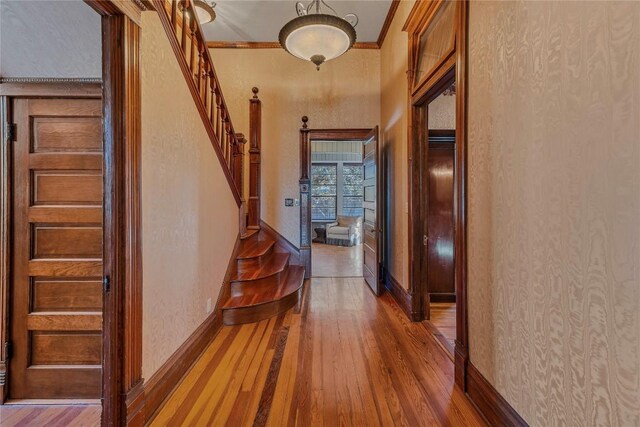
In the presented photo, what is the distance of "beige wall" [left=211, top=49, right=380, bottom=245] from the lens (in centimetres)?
491

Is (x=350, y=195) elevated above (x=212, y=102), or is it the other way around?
(x=212, y=102)

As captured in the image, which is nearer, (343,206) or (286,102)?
(286,102)

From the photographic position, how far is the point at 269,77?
16.2ft

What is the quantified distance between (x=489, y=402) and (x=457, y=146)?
5.21ft

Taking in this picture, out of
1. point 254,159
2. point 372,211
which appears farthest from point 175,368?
point 254,159

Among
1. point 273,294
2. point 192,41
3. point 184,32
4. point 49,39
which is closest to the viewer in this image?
point 49,39

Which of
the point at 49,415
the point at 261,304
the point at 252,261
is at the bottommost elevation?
the point at 49,415

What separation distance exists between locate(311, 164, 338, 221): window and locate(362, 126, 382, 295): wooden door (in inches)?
235

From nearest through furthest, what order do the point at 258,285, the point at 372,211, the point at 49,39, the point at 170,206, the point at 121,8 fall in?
the point at 121,8 < the point at 49,39 < the point at 170,206 < the point at 258,285 < the point at 372,211

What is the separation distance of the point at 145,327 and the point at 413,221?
2.60m

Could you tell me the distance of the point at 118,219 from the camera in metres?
1.54

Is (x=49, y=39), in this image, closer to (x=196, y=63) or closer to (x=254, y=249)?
(x=196, y=63)

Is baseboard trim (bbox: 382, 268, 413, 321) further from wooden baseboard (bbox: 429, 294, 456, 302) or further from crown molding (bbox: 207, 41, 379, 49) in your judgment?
crown molding (bbox: 207, 41, 379, 49)

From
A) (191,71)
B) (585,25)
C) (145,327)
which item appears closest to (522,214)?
(585,25)
